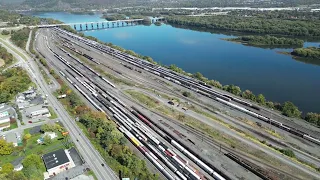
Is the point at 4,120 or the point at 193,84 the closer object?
the point at 4,120


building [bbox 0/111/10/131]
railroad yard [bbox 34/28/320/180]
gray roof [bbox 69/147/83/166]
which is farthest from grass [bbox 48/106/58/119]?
gray roof [bbox 69/147/83/166]

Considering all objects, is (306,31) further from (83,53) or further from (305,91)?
(83,53)

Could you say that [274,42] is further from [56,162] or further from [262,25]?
[56,162]

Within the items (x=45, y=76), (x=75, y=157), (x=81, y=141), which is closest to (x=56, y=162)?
(x=75, y=157)

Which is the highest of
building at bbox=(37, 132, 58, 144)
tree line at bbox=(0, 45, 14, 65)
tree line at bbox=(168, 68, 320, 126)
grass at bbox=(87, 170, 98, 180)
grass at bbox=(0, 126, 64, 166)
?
tree line at bbox=(0, 45, 14, 65)

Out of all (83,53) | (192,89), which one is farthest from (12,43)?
(192,89)

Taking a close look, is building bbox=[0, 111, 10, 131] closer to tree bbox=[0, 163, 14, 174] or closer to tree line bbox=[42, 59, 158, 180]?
tree line bbox=[42, 59, 158, 180]
